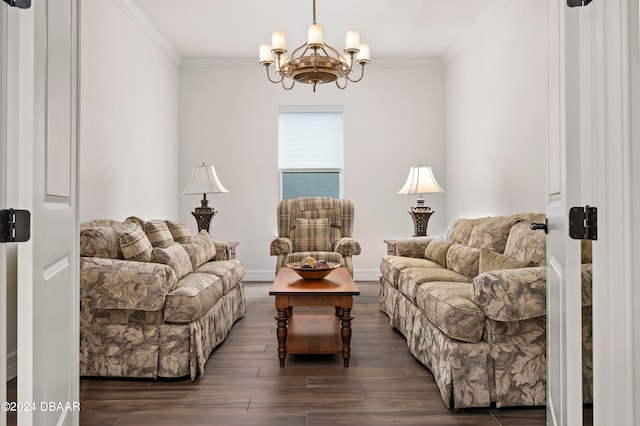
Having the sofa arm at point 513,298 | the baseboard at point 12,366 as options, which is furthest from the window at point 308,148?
the sofa arm at point 513,298

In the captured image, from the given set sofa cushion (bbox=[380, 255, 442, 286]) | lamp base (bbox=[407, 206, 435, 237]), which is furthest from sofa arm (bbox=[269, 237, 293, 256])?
lamp base (bbox=[407, 206, 435, 237])

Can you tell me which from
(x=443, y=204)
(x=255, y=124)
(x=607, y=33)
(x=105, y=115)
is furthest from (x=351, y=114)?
(x=607, y=33)

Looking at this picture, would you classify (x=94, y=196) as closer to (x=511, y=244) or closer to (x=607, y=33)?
Result: (x=511, y=244)

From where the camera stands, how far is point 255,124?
608 cm

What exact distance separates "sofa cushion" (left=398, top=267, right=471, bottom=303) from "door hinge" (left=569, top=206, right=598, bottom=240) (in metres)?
1.90

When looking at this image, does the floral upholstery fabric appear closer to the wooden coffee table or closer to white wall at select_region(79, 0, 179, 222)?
the wooden coffee table

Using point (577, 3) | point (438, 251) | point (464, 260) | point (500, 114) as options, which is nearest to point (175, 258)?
point (464, 260)

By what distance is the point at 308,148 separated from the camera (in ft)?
20.3

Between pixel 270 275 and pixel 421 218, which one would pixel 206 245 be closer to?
pixel 270 275

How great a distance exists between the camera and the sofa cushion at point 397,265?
381 cm

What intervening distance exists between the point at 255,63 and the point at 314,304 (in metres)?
4.18

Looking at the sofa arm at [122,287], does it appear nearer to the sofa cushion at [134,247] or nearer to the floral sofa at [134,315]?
the floral sofa at [134,315]

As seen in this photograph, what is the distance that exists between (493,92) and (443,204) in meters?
2.04

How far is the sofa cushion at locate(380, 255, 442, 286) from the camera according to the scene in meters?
3.81
